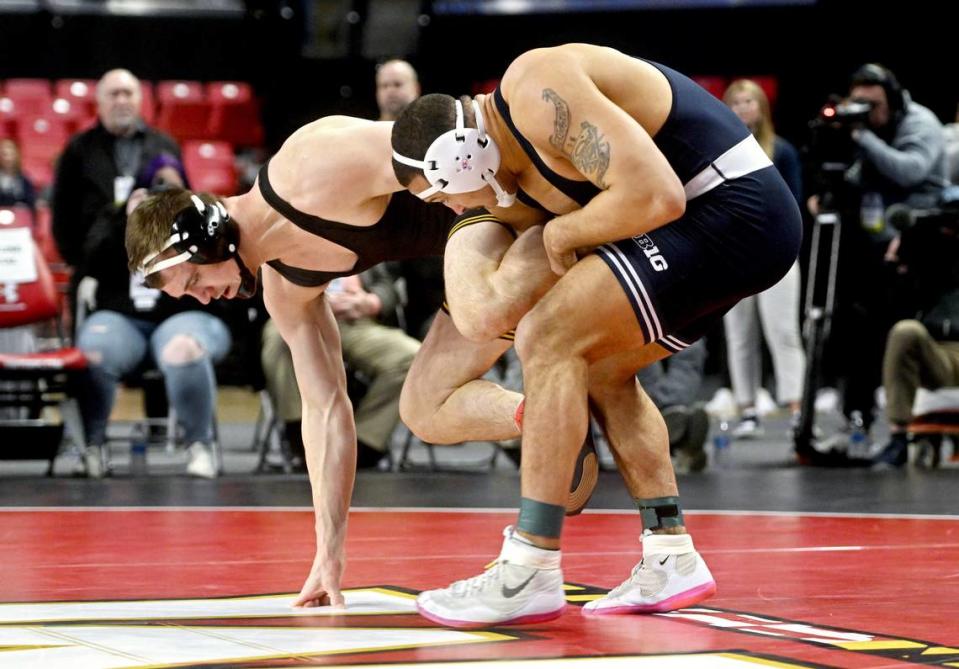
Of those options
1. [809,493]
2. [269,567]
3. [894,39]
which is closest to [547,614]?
[269,567]

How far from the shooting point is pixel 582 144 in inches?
119

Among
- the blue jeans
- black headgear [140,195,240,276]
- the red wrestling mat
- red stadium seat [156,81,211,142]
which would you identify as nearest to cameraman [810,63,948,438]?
the red wrestling mat

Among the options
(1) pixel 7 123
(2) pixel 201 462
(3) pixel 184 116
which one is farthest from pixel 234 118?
(2) pixel 201 462

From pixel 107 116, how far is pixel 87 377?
4.68 feet

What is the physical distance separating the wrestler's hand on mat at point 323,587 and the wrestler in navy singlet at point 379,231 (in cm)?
69

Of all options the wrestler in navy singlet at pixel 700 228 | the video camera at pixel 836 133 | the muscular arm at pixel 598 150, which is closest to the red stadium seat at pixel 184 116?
the video camera at pixel 836 133

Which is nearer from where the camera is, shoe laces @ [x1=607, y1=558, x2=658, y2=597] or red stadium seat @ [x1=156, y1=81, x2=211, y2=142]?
shoe laces @ [x1=607, y1=558, x2=658, y2=597]

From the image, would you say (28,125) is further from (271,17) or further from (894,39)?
(894,39)

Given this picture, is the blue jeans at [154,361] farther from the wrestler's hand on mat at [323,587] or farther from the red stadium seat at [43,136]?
the red stadium seat at [43,136]

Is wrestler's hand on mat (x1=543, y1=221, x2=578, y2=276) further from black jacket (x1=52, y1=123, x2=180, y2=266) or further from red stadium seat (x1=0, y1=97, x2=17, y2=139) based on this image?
red stadium seat (x1=0, y1=97, x2=17, y2=139)

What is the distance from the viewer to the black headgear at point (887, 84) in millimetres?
7328

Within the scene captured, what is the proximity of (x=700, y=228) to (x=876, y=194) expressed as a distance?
4.52m

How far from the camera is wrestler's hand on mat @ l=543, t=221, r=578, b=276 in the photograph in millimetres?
3145

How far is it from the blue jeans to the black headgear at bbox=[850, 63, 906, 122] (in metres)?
3.22
